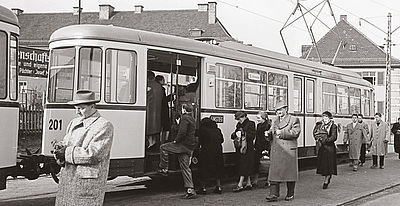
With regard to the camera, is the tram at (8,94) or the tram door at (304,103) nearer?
the tram at (8,94)

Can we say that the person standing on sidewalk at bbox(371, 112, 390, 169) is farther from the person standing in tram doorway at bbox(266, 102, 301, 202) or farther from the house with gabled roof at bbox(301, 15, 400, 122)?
the house with gabled roof at bbox(301, 15, 400, 122)

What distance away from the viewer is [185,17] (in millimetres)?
64625

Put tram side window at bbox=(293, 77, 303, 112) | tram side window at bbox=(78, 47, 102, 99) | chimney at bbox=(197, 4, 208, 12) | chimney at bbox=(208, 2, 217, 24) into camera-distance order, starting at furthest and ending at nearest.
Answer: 1. chimney at bbox=(197, 4, 208, 12)
2. chimney at bbox=(208, 2, 217, 24)
3. tram side window at bbox=(293, 77, 303, 112)
4. tram side window at bbox=(78, 47, 102, 99)

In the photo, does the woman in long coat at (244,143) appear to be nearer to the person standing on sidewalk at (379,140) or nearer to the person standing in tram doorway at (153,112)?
the person standing in tram doorway at (153,112)

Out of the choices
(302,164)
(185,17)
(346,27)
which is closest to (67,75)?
(302,164)

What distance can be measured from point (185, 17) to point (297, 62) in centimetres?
4807

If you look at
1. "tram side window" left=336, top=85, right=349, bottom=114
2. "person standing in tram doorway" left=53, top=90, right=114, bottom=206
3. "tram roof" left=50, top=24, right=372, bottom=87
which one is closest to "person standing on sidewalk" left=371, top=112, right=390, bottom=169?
"tram side window" left=336, top=85, right=349, bottom=114

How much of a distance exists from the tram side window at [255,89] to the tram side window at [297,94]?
2.03 m

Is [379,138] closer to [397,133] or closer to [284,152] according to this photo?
[397,133]

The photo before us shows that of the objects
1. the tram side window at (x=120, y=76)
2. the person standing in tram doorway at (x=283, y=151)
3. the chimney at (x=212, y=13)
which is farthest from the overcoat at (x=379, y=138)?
the chimney at (x=212, y=13)

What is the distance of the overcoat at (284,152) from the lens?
36.8ft

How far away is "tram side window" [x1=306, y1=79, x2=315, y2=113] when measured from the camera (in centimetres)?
1798

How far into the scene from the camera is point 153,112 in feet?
39.5

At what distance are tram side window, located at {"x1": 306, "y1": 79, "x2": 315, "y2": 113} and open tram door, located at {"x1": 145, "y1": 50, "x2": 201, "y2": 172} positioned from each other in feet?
18.7
